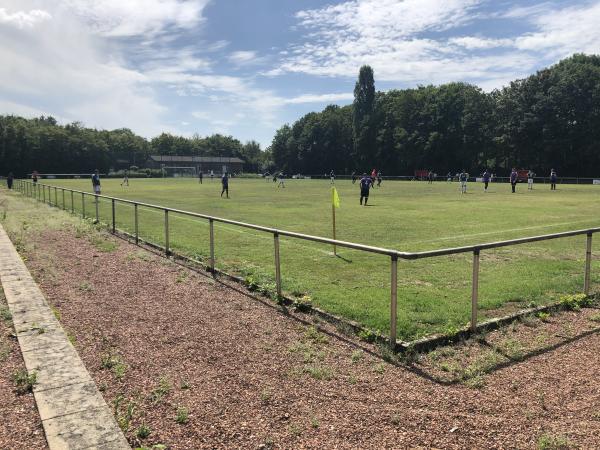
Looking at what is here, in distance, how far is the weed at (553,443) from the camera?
3711 mm

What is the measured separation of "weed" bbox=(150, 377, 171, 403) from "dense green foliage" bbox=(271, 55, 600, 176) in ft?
253

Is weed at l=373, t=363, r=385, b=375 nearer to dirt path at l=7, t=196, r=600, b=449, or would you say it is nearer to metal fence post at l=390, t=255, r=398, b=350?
dirt path at l=7, t=196, r=600, b=449

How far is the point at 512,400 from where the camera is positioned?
14.7ft

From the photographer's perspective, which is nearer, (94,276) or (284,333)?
(284,333)

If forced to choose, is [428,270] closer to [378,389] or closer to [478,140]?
[378,389]

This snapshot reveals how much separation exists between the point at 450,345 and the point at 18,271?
854 cm

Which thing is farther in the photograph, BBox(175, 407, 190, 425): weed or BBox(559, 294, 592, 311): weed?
BBox(559, 294, 592, 311): weed

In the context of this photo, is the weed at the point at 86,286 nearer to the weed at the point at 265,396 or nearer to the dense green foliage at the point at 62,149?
the weed at the point at 265,396

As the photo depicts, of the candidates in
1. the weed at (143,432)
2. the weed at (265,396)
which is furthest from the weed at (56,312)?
the weed at (265,396)

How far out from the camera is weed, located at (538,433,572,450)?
3711 millimetres

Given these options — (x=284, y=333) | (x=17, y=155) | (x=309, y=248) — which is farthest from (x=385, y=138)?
(x=284, y=333)

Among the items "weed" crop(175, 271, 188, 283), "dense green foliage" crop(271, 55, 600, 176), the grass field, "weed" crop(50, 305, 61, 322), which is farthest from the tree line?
"weed" crop(50, 305, 61, 322)

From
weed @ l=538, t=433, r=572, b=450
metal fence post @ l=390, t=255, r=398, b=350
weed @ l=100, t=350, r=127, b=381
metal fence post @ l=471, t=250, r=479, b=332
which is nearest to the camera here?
weed @ l=538, t=433, r=572, b=450

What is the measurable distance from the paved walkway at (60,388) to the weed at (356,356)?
251 cm
